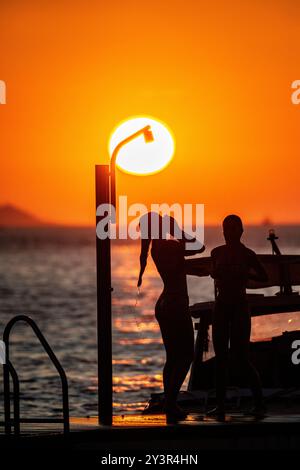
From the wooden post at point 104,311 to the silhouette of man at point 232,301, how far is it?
3.72 ft

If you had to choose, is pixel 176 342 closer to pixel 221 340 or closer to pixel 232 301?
pixel 221 340

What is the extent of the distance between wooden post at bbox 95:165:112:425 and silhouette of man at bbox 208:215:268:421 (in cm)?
113

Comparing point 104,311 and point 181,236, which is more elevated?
point 181,236

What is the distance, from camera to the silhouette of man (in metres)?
13.7

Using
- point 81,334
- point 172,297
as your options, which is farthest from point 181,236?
point 81,334

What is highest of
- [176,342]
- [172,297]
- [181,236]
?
[181,236]

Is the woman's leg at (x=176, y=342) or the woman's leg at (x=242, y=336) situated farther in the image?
the woman's leg at (x=242, y=336)

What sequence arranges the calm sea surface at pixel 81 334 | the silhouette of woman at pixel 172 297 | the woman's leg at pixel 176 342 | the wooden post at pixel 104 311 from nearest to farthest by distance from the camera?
1. the silhouette of woman at pixel 172 297
2. the woman's leg at pixel 176 342
3. the wooden post at pixel 104 311
4. the calm sea surface at pixel 81 334

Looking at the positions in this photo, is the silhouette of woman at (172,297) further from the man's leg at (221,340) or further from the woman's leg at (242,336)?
the woman's leg at (242,336)

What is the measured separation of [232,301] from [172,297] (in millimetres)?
648

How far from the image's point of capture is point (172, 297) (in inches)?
535

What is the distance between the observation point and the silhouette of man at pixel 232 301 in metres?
13.7

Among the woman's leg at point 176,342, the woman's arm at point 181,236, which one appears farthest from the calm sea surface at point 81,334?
the woman's arm at point 181,236
